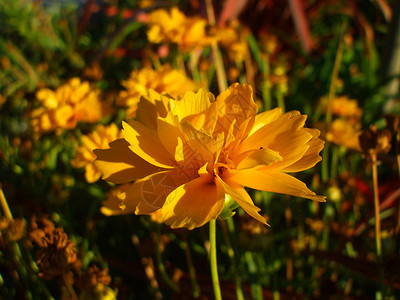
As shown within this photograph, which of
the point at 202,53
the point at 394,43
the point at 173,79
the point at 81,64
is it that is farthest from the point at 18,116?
the point at 394,43

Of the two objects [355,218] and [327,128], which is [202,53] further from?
[355,218]

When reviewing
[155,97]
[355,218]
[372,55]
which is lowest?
[355,218]

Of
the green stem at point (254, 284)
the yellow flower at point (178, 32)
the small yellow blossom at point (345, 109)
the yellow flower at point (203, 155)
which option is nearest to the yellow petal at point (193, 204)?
the yellow flower at point (203, 155)

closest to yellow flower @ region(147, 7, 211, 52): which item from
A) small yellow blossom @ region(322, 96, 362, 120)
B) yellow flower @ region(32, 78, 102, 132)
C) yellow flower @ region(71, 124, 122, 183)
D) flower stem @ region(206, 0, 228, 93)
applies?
flower stem @ region(206, 0, 228, 93)

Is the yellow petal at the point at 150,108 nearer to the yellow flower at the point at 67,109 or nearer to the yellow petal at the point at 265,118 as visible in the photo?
the yellow petal at the point at 265,118

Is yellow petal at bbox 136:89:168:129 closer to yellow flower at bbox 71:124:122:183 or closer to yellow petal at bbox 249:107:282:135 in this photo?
yellow petal at bbox 249:107:282:135

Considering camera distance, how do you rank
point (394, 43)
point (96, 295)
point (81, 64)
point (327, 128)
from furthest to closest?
point (81, 64)
point (394, 43)
point (327, 128)
point (96, 295)

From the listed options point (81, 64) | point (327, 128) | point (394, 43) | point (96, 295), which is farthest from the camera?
point (81, 64)
